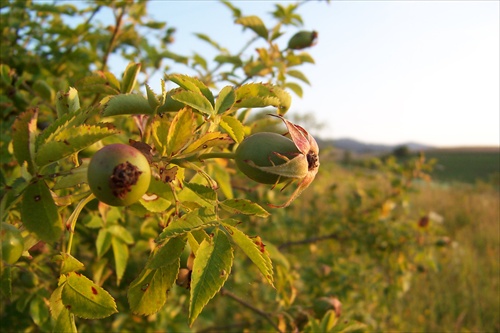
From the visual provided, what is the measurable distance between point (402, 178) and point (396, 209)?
0.35 metres

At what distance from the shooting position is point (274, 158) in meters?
0.78

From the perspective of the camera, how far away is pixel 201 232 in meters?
0.89

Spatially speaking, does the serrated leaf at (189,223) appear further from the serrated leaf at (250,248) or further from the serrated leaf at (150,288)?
the serrated leaf at (150,288)

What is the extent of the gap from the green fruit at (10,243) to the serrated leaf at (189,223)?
0.29 m

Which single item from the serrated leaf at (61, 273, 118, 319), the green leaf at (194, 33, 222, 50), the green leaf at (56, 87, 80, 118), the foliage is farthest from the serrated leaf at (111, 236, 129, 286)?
the green leaf at (194, 33, 222, 50)

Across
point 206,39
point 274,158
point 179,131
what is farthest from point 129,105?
point 206,39

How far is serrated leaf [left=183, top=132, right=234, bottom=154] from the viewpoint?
86cm

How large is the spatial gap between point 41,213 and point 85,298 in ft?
0.72

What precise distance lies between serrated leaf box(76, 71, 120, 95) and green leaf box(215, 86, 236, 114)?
33 cm

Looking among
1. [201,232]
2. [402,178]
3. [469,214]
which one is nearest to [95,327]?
[201,232]

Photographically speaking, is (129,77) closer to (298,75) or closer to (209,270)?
(209,270)

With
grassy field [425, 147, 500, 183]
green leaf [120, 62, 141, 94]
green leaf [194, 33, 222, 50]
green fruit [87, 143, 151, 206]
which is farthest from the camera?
grassy field [425, 147, 500, 183]

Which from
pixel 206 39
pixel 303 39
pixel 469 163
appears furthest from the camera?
pixel 469 163

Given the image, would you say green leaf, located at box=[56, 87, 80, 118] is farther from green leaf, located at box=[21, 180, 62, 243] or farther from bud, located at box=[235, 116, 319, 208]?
bud, located at box=[235, 116, 319, 208]
